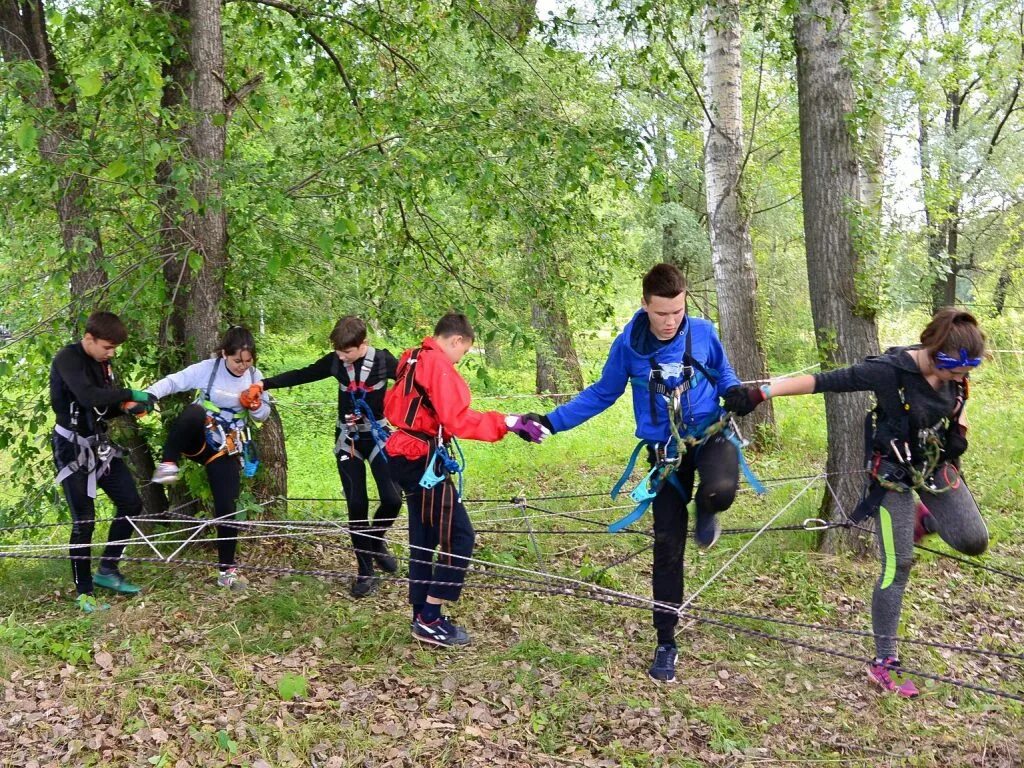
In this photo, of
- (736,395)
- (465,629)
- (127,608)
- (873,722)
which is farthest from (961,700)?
(127,608)

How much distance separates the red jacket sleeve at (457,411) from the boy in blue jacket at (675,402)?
32 centimetres

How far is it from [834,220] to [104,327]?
4.67m

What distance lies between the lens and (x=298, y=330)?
6.88 m

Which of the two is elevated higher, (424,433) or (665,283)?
(665,283)

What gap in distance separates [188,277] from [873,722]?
16.2ft

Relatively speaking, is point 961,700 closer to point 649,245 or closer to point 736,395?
point 736,395

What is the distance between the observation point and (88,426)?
16.3 ft

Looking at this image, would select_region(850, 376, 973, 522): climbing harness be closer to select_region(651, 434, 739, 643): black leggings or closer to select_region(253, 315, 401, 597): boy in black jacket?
select_region(651, 434, 739, 643): black leggings

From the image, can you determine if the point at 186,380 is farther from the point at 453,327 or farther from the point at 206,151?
the point at 453,327

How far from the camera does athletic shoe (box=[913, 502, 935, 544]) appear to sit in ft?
13.6

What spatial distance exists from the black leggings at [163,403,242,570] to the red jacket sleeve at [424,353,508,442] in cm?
193

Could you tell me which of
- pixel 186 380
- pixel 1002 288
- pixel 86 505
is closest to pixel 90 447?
pixel 86 505

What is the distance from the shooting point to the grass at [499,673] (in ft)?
11.9

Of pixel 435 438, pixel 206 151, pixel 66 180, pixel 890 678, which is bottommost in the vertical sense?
pixel 890 678
